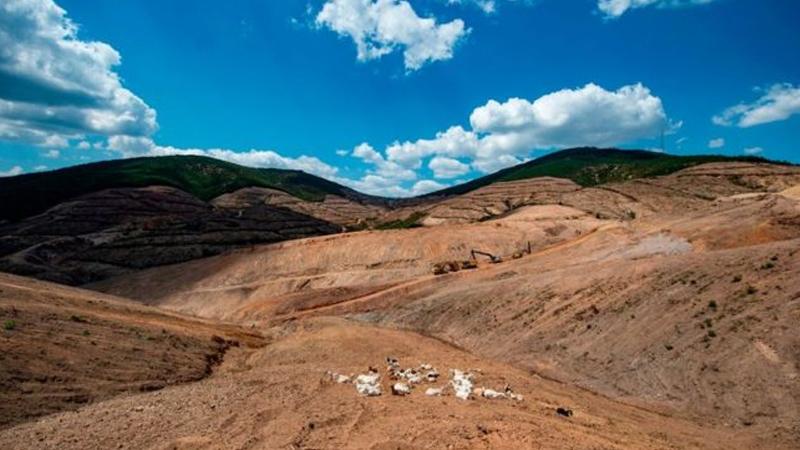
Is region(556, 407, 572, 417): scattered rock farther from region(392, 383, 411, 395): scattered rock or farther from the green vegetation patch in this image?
the green vegetation patch

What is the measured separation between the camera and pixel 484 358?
3158cm

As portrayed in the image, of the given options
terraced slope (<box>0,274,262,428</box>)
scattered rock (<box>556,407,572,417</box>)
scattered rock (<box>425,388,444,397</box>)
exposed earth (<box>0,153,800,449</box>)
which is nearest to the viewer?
exposed earth (<box>0,153,800,449</box>)

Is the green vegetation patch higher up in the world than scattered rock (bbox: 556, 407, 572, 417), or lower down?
higher up

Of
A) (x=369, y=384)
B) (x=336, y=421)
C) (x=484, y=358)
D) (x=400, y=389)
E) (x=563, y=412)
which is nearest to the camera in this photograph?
(x=336, y=421)

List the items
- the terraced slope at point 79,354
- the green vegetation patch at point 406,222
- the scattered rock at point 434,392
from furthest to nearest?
1. the green vegetation patch at point 406,222
2. the terraced slope at point 79,354
3. the scattered rock at point 434,392

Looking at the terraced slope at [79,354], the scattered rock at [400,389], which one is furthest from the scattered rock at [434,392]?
the terraced slope at [79,354]

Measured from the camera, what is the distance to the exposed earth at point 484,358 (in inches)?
633

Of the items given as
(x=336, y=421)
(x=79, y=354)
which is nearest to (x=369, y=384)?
(x=336, y=421)

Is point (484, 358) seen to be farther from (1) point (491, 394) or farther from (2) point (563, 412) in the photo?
(2) point (563, 412)

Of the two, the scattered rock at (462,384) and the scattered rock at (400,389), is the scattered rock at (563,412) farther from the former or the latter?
the scattered rock at (400,389)

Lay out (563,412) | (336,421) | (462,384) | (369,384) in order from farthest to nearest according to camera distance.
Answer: (462,384) < (369,384) < (563,412) < (336,421)

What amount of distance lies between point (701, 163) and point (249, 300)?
97136mm

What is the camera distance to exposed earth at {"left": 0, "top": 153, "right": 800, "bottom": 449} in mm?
16078

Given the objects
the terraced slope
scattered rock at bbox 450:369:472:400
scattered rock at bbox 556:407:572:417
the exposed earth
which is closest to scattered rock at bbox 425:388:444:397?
the exposed earth
